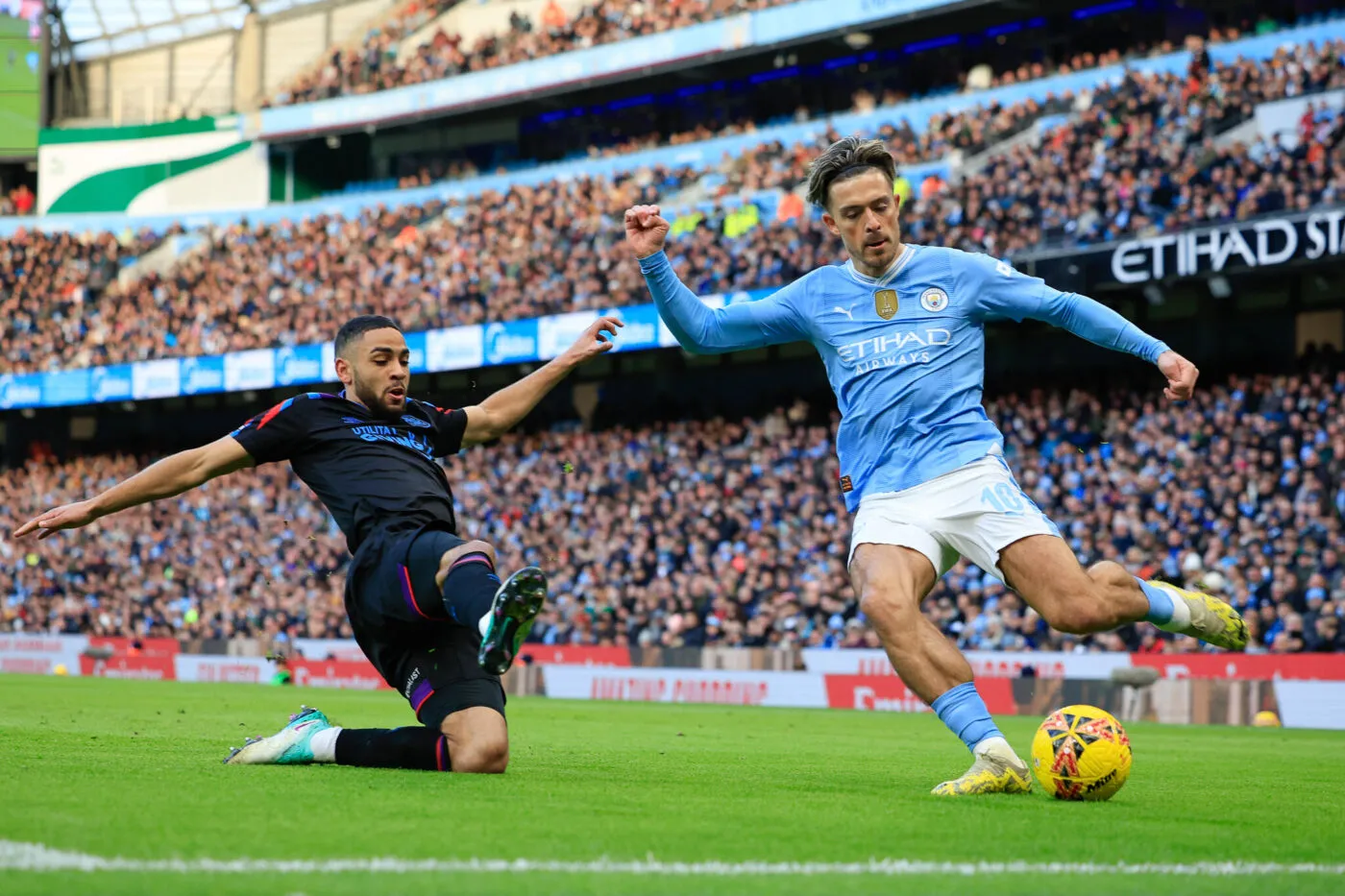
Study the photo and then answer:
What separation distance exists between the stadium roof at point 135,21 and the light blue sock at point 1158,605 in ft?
164

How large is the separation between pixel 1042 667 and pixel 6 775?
631 inches

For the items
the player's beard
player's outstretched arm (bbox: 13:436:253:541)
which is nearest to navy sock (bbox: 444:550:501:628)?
player's outstretched arm (bbox: 13:436:253:541)

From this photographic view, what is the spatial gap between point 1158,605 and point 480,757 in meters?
3.10

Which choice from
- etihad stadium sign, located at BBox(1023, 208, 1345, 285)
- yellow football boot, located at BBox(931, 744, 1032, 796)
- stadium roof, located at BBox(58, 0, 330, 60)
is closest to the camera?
yellow football boot, located at BBox(931, 744, 1032, 796)

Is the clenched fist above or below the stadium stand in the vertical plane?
below

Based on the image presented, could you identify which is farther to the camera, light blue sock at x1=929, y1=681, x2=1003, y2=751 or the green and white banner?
the green and white banner

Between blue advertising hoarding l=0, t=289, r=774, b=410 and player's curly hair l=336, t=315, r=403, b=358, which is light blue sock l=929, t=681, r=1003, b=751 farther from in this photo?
blue advertising hoarding l=0, t=289, r=774, b=410

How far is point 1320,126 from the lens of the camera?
22.8m

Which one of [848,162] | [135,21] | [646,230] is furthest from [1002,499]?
[135,21]

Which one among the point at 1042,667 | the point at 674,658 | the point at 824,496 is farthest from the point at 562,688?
the point at 1042,667

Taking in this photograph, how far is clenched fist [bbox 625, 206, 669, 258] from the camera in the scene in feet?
24.1

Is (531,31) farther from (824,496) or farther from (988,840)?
(988,840)

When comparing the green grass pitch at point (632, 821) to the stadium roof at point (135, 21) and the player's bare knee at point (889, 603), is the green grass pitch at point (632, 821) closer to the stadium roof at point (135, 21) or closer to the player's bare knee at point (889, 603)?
the player's bare knee at point (889, 603)

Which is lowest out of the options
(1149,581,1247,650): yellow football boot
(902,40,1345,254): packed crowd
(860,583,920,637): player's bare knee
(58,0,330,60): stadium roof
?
(1149,581,1247,650): yellow football boot
